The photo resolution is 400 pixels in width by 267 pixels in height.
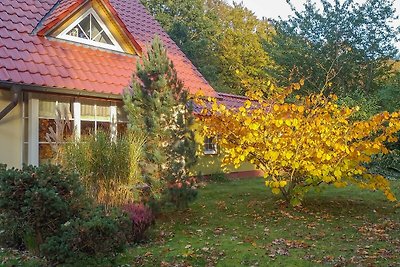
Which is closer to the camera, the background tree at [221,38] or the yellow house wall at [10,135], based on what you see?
the yellow house wall at [10,135]

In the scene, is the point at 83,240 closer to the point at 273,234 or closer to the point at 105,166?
the point at 105,166

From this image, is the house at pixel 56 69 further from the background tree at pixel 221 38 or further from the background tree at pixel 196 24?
the background tree at pixel 221 38

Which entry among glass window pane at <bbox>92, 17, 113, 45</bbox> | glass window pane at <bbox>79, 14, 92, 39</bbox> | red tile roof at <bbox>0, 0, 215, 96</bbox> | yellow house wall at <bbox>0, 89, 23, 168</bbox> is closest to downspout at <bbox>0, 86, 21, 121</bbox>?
red tile roof at <bbox>0, 0, 215, 96</bbox>

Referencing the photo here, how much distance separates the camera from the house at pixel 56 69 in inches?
370

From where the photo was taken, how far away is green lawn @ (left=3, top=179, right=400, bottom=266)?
589 centimetres

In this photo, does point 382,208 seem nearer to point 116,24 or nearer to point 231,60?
Result: point 116,24

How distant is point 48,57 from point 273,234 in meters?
6.73

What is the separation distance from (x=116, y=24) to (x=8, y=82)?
411 centimetres

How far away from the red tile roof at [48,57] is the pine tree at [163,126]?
241cm

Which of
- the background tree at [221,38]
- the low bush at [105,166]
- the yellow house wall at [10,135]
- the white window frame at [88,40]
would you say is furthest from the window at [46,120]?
the background tree at [221,38]

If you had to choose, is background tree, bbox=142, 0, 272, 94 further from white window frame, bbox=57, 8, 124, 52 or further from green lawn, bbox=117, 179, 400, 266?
green lawn, bbox=117, 179, 400, 266

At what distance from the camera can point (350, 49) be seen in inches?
958

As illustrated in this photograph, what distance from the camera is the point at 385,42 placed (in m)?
24.8

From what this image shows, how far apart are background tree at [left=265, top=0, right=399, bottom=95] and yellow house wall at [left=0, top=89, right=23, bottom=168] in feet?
58.4
